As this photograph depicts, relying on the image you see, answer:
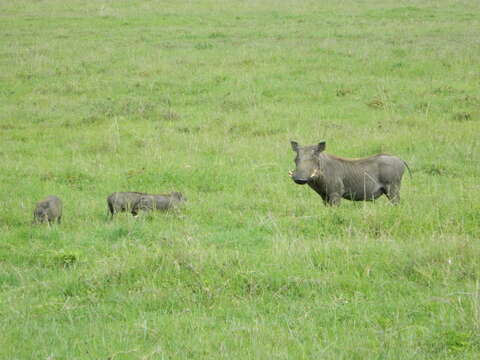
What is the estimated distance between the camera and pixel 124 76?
18.1 metres

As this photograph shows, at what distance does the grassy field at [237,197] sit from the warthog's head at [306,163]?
0.46 m

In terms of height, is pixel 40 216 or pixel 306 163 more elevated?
pixel 306 163

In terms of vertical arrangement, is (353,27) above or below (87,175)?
above

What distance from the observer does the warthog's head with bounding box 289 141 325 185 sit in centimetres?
804

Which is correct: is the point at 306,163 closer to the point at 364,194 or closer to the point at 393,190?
Result: the point at 364,194

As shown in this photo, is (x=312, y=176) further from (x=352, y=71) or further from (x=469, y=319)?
(x=352, y=71)

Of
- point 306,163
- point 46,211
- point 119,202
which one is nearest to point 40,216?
point 46,211

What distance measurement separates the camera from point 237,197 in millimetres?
9445

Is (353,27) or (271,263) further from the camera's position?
(353,27)

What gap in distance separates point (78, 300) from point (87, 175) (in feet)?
16.2

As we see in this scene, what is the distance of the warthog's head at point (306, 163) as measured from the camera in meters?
8.04

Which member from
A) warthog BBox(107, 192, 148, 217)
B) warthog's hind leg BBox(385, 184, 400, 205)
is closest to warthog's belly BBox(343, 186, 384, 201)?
warthog's hind leg BBox(385, 184, 400, 205)

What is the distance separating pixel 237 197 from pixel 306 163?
147cm

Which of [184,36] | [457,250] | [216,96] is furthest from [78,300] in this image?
[184,36]
